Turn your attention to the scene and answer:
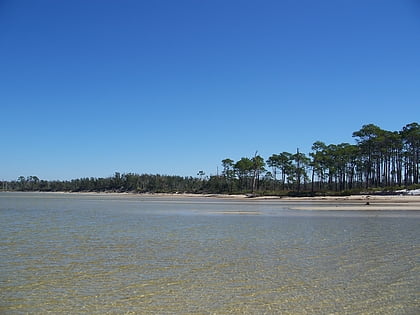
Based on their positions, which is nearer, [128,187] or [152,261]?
[152,261]

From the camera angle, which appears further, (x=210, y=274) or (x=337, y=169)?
(x=337, y=169)

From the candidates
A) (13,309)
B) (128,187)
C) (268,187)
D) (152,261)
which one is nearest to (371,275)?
(152,261)

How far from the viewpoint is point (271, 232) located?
19.2 metres

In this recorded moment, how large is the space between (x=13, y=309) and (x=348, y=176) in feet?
274

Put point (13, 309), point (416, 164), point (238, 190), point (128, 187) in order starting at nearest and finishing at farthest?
1. point (13, 309)
2. point (416, 164)
3. point (238, 190)
4. point (128, 187)

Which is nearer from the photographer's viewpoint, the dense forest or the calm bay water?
the calm bay water

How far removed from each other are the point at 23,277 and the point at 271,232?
1249cm

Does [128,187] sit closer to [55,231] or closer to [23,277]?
[55,231]

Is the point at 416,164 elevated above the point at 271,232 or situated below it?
above

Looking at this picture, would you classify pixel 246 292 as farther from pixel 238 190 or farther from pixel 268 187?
pixel 268 187

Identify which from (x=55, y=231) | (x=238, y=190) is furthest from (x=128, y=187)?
(x=55, y=231)

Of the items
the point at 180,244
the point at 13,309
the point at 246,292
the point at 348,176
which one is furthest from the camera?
the point at 348,176

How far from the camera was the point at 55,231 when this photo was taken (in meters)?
18.9

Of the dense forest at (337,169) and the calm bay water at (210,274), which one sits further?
the dense forest at (337,169)
